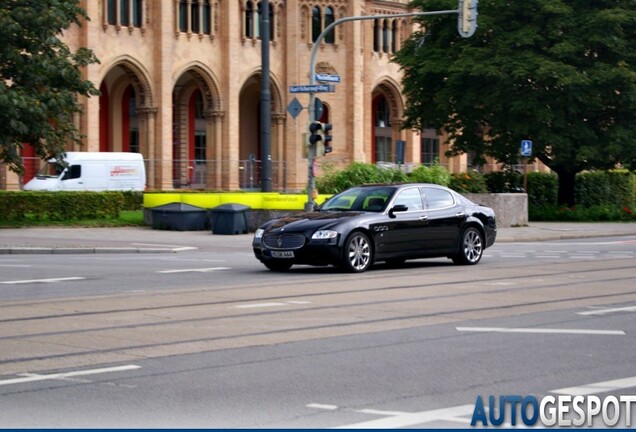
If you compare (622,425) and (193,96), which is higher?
(193,96)

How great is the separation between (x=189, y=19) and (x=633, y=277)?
4584 centimetres

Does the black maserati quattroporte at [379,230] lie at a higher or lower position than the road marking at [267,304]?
higher

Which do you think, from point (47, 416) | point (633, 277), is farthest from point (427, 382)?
point (633, 277)

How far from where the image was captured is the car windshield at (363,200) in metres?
21.2

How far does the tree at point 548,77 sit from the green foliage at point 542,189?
6.55 ft

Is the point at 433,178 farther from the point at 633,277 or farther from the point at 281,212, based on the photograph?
the point at 633,277

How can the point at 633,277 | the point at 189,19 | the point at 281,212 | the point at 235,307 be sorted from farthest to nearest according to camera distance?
the point at 189,19 < the point at 281,212 < the point at 633,277 < the point at 235,307

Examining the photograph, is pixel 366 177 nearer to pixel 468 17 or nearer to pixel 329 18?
pixel 468 17

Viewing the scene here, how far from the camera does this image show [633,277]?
64.8 feet

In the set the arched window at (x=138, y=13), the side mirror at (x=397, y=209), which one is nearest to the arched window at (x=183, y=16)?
the arched window at (x=138, y=13)

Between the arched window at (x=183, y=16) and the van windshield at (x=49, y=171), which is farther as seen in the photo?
the arched window at (x=183, y=16)

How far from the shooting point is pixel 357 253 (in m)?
20.3

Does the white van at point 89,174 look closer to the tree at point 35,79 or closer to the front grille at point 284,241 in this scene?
the tree at point 35,79

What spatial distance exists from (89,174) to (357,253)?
34.0 meters
